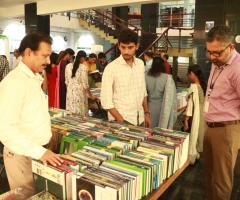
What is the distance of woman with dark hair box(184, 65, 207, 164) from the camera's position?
3.20 meters

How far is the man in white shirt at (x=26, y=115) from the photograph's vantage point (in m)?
1.25

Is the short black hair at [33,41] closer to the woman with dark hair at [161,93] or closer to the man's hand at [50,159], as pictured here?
the man's hand at [50,159]

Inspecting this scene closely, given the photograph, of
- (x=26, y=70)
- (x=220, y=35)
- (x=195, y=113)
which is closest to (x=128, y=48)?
(x=220, y=35)

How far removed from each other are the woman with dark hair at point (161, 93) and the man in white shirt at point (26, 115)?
176 cm

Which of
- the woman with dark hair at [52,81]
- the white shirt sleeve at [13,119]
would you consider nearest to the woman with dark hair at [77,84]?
the woman with dark hair at [52,81]

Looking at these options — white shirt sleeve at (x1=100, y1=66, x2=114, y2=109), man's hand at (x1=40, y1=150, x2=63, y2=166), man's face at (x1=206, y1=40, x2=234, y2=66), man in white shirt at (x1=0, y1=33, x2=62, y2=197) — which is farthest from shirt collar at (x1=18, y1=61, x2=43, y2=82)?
man's face at (x1=206, y1=40, x2=234, y2=66)

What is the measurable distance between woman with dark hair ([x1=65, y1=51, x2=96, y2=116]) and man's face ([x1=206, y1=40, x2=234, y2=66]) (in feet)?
7.29

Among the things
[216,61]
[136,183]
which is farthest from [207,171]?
[136,183]

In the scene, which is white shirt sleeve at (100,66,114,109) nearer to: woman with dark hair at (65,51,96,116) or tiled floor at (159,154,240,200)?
tiled floor at (159,154,240,200)

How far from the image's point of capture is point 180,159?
161cm

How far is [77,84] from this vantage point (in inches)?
149

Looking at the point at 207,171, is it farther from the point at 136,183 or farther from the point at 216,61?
the point at 136,183

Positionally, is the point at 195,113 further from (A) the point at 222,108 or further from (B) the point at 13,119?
(B) the point at 13,119

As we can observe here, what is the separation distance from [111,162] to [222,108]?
0.97m
